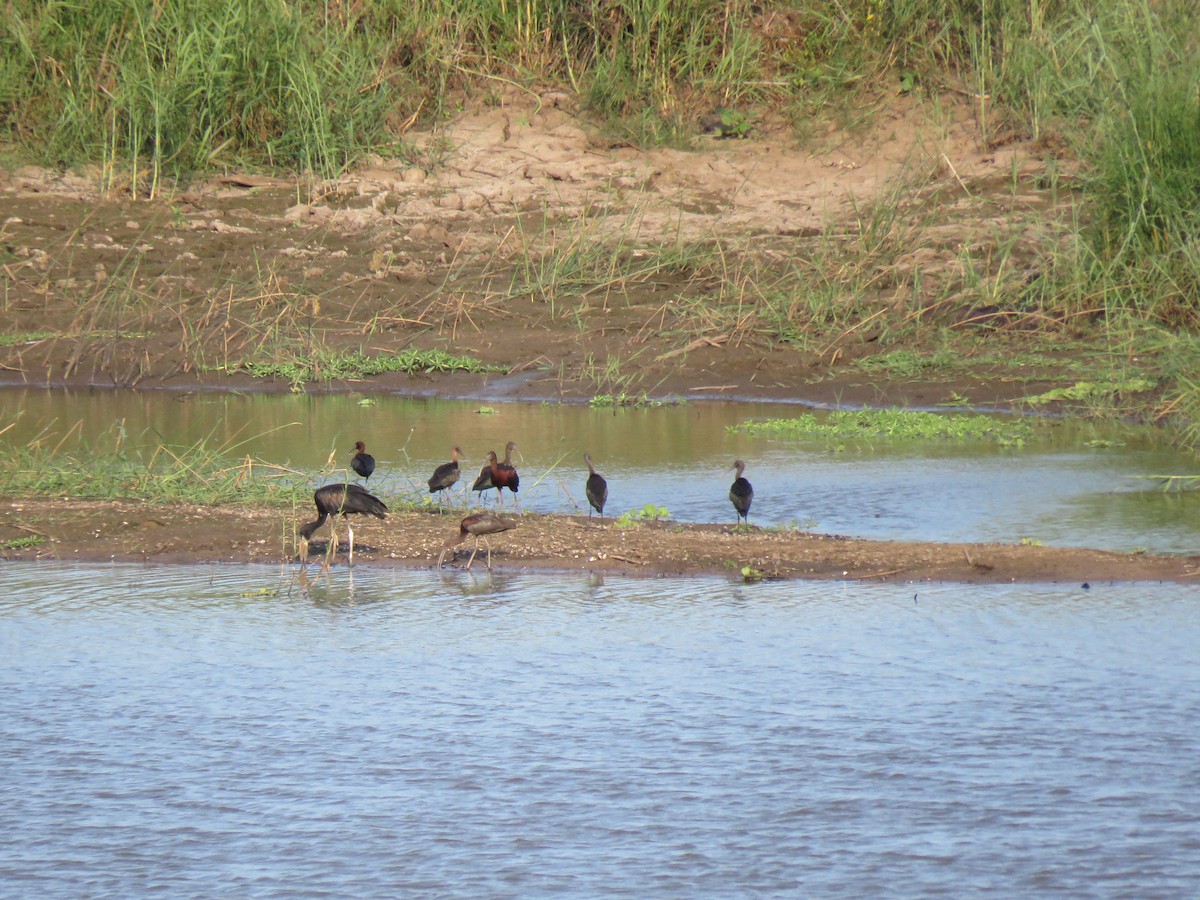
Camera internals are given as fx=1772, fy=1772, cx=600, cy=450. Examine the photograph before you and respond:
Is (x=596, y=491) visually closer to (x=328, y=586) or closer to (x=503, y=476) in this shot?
(x=503, y=476)

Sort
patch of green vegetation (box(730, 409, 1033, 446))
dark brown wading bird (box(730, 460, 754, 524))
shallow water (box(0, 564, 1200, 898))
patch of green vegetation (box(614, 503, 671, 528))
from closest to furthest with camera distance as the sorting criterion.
Result: shallow water (box(0, 564, 1200, 898))
dark brown wading bird (box(730, 460, 754, 524))
patch of green vegetation (box(614, 503, 671, 528))
patch of green vegetation (box(730, 409, 1033, 446))

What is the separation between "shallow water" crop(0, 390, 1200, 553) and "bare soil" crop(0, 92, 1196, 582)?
0.71 meters

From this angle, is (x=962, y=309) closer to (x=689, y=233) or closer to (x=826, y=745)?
(x=689, y=233)

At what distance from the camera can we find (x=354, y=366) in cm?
1473

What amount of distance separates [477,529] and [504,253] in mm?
8144

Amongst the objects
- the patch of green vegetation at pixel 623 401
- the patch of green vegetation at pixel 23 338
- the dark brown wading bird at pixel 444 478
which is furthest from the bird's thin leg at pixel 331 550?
the patch of green vegetation at pixel 23 338

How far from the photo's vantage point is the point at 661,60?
18391 mm

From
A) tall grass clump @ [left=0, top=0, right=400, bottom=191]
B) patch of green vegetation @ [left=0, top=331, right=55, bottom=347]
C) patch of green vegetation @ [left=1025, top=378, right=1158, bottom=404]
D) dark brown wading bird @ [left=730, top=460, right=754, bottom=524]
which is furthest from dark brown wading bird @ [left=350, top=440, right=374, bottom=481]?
tall grass clump @ [left=0, top=0, right=400, bottom=191]

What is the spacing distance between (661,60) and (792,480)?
8889mm

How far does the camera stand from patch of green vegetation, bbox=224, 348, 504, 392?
14.6 meters

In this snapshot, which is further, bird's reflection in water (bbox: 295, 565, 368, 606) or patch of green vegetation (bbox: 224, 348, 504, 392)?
patch of green vegetation (bbox: 224, 348, 504, 392)

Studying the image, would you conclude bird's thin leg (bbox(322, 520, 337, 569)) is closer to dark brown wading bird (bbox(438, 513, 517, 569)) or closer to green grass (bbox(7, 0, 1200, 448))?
dark brown wading bird (bbox(438, 513, 517, 569))

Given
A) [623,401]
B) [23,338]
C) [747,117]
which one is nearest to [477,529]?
[623,401]

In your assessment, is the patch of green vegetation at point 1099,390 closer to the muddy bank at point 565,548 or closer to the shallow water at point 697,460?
the shallow water at point 697,460
